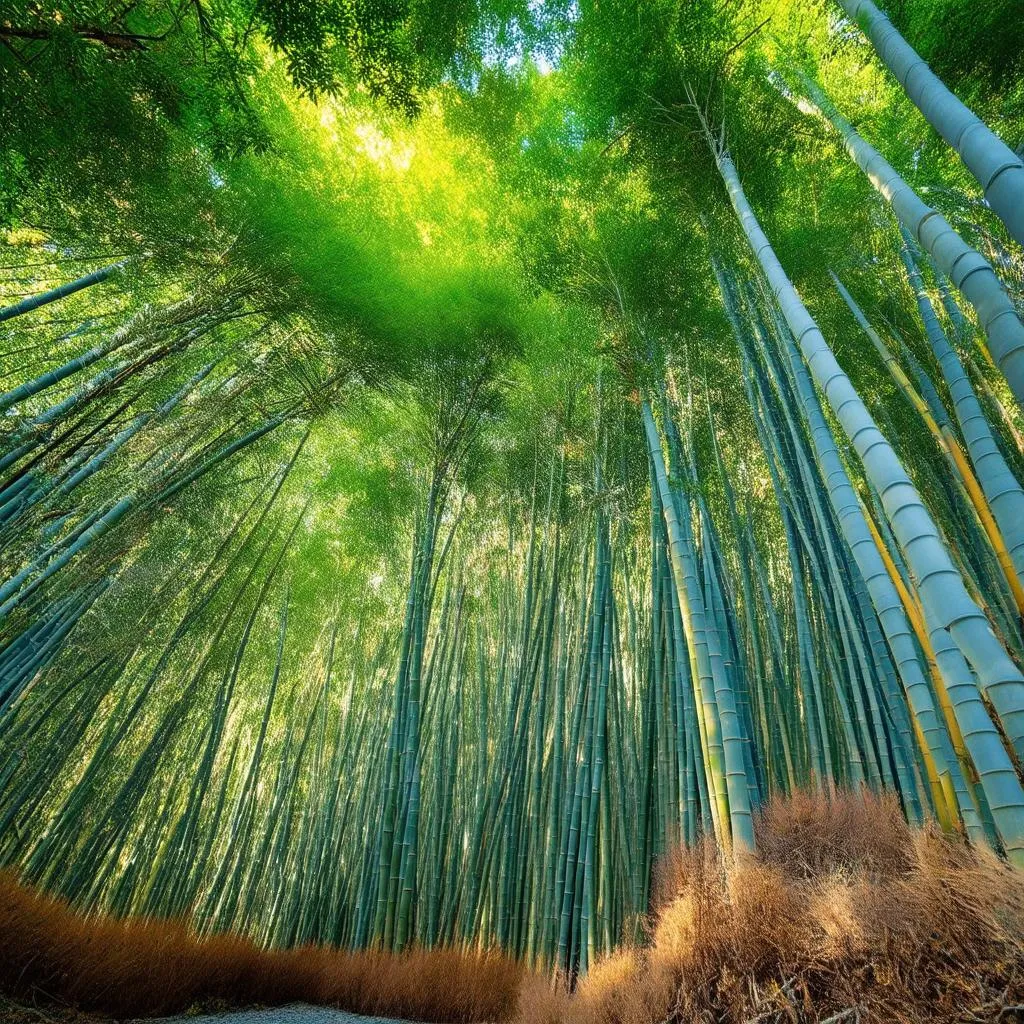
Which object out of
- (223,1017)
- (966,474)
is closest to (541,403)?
(966,474)

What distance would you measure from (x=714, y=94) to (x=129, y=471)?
3818 millimetres

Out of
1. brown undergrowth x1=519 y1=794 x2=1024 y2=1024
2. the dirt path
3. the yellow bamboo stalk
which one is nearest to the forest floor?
the dirt path

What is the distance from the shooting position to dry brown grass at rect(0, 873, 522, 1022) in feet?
8.48

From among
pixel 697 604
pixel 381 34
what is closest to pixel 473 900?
pixel 697 604

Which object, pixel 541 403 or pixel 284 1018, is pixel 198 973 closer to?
pixel 284 1018

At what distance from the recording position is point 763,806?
8.18 ft

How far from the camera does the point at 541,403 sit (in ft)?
17.0

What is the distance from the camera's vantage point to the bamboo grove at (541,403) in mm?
2115

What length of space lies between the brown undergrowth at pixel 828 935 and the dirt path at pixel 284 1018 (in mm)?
1274

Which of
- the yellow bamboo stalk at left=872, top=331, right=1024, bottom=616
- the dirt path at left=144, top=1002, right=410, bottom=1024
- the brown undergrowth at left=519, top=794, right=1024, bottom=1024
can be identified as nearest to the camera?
the brown undergrowth at left=519, top=794, right=1024, bottom=1024

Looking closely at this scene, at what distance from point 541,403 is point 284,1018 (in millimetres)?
4506

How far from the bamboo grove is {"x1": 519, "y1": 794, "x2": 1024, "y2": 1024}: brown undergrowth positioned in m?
0.19

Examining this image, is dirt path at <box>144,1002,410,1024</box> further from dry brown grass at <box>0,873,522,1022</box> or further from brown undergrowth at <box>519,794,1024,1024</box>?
brown undergrowth at <box>519,794,1024,1024</box>

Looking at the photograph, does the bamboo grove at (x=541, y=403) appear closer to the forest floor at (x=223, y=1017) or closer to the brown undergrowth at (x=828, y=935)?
the brown undergrowth at (x=828, y=935)
